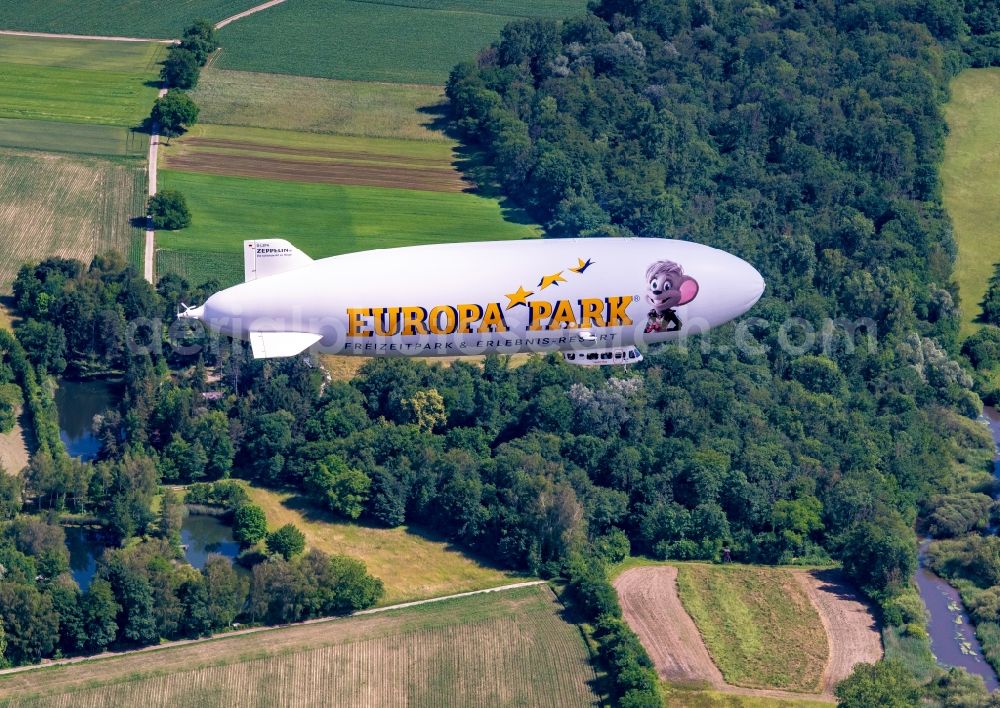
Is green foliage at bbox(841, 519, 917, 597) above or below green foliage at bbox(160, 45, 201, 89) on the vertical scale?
below

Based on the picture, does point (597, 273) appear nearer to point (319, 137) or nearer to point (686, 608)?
point (686, 608)

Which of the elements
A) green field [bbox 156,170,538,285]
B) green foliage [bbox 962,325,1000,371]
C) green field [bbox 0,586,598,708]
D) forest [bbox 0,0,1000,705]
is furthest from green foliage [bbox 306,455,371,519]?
green foliage [bbox 962,325,1000,371]

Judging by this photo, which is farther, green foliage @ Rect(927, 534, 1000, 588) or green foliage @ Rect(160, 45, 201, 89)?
green foliage @ Rect(160, 45, 201, 89)

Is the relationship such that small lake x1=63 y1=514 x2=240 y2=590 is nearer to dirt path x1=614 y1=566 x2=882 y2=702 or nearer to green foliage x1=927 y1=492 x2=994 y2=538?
dirt path x1=614 y1=566 x2=882 y2=702

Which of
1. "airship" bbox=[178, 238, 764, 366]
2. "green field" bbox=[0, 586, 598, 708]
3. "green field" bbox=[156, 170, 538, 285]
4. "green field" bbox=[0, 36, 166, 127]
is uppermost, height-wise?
"airship" bbox=[178, 238, 764, 366]

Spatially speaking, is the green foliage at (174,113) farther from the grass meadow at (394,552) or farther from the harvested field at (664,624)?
the harvested field at (664,624)
